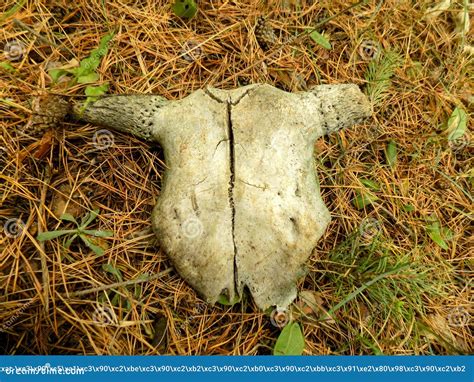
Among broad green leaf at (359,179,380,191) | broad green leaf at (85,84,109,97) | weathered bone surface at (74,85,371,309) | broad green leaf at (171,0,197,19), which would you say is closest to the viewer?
weathered bone surface at (74,85,371,309)

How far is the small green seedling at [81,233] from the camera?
6.29ft

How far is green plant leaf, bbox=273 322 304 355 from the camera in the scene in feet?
6.47

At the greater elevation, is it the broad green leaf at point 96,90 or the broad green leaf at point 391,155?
the broad green leaf at point 96,90

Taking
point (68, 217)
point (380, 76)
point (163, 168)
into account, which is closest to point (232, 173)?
point (163, 168)

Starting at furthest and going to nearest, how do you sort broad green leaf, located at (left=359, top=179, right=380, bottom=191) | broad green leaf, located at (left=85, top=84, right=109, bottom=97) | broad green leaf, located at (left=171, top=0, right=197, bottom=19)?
broad green leaf, located at (left=359, top=179, right=380, bottom=191)
broad green leaf, located at (left=171, top=0, right=197, bottom=19)
broad green leaf, located at (left=85, top=84, right=109, bottom=97)

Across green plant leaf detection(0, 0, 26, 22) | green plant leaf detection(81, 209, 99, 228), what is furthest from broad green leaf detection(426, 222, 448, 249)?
green plant leaf detection(0, 0, 26, 22)

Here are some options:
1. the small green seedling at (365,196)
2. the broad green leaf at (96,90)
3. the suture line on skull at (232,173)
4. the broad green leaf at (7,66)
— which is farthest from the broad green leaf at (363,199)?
the broad green leaf at (7,66)

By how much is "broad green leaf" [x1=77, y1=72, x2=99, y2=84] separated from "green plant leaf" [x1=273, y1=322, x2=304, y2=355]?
1.60m

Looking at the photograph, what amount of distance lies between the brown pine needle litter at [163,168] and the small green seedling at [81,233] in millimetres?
40

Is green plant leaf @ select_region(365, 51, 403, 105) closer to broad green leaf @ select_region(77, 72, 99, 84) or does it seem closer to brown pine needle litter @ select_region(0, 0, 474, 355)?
brown pine needle litter @ select_region(0, 0, 474, 355)

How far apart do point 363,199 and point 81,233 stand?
1517 mm

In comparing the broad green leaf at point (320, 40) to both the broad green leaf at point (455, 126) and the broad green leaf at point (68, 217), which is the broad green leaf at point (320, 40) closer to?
the broad green leaf at point (455, 126)

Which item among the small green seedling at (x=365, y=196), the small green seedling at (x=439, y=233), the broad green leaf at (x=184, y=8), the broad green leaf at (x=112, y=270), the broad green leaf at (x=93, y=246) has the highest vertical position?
the broad green leaf at (x=184, y=8)

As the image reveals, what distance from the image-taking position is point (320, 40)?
2387 mm
